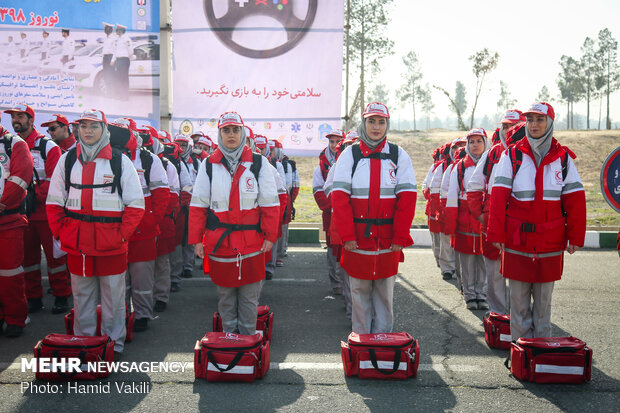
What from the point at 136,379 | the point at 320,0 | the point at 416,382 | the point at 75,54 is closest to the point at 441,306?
the point at 416,382

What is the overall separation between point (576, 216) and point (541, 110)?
958mm

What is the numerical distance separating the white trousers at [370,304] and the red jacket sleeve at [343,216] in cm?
46

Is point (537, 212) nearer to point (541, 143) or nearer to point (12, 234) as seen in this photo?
point (541, 143)

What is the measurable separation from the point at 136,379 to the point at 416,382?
2.37m

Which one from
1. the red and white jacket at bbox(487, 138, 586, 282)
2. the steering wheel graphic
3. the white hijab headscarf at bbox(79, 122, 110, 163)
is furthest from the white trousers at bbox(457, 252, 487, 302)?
the steering wheel graphic

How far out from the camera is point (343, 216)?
15.4 ft

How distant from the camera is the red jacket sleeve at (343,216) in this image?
15.3 ft

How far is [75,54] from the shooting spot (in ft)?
36.8

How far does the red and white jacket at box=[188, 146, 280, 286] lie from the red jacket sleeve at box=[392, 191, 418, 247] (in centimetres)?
107

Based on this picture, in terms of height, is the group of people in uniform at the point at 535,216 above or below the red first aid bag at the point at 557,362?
above

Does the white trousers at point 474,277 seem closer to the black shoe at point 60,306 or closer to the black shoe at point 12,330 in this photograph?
the black shoe at point 60,306

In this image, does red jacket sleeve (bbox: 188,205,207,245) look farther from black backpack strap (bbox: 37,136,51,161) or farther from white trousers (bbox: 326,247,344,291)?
white trousers (bbox: 326,247,344,291)

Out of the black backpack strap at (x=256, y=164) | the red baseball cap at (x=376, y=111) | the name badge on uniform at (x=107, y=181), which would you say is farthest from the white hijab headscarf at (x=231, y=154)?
the red baseball cap at (x=376, y=111)

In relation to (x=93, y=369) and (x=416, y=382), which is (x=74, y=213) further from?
(x=416, y=382)
